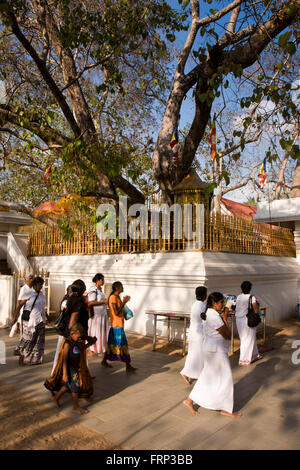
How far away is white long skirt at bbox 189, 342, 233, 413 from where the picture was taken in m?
4.53

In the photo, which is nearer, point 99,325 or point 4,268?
point 99,325

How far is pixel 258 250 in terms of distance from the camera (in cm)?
1103

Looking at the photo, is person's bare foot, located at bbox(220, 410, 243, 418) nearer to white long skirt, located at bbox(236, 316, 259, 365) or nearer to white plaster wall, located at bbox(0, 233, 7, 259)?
white long skirt, located at bbox(236, 316, 259, 365)

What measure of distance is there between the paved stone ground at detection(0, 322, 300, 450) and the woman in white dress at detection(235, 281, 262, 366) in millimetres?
201

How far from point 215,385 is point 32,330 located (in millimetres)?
3603

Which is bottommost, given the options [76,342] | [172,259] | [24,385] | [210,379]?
[24,385]

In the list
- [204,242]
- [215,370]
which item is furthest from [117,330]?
[204,242]

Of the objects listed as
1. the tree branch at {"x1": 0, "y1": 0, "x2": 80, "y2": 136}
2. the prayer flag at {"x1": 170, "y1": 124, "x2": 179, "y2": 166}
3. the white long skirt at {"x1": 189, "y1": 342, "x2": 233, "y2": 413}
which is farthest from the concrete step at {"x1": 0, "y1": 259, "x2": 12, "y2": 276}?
the white long skirt at {"x1": 189, "y1": 342, "x2": 233, "y2": 413}

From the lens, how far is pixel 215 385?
461 centimetres

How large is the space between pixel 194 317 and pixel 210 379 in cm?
113

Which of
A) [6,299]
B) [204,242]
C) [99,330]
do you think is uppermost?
[204,242]

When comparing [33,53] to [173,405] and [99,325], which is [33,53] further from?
[173,405]
